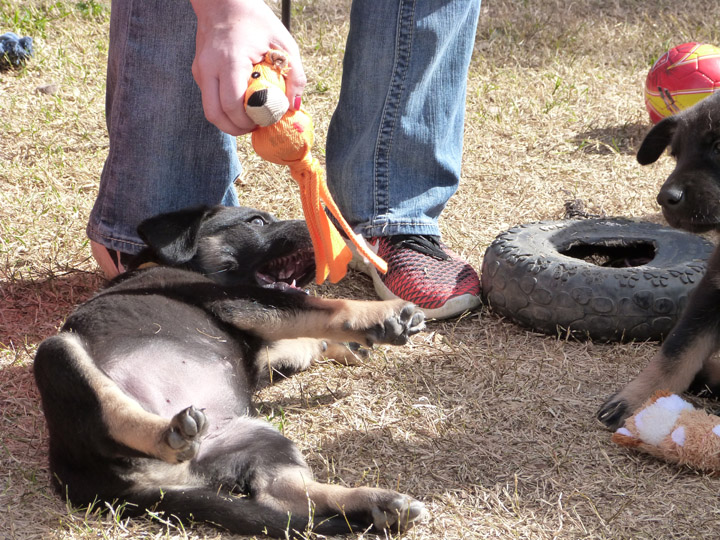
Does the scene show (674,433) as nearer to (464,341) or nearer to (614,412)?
(614,412)

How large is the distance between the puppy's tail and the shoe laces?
5.63 ft

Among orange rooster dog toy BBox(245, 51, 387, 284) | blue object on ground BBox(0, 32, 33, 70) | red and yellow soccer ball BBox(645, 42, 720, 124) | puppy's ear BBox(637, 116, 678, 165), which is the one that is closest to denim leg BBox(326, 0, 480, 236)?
puppy's ear BBox(637, 116, 678, 165)

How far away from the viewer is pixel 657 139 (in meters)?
3.16

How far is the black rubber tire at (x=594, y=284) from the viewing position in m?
3.01

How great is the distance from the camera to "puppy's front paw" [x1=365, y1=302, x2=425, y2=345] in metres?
2.49

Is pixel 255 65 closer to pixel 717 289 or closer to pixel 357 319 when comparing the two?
pixel 357 319

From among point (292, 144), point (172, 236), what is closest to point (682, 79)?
point (292, 144)

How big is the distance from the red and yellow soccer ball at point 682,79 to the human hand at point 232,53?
3.15m

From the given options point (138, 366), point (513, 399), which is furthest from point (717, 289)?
point (138, 366)

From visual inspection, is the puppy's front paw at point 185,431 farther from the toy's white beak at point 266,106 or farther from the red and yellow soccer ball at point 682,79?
the red and yellow soccer ball at point 682,79

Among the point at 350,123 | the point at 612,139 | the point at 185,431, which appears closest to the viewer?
the point at 185,431

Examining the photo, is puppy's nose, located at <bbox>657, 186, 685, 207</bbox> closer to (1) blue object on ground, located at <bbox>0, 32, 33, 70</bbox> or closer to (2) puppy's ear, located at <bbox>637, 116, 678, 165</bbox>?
(2) puppy's ear, located at <bbox>637, 116, 678, 165</bbox>

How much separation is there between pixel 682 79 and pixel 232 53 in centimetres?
344

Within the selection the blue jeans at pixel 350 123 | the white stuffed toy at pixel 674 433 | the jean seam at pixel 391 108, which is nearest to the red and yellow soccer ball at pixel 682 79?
the blue jeans at pixel 350 123
